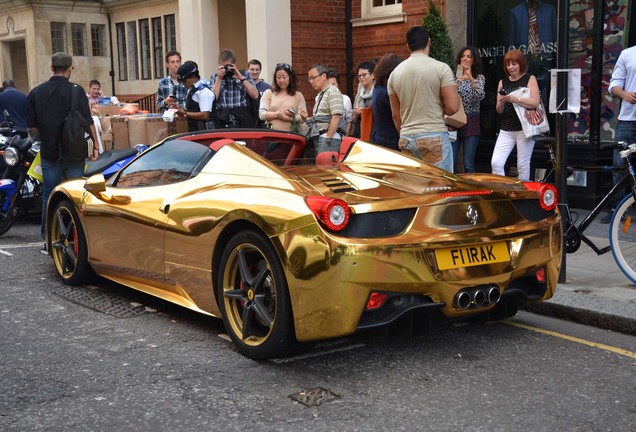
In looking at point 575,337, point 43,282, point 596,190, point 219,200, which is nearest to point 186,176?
point 219,200

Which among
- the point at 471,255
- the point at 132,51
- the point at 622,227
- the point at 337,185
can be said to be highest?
the point at 132,51

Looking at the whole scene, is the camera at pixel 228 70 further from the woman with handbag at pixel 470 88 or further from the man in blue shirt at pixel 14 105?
the man in blue shirt at pixel 14 105

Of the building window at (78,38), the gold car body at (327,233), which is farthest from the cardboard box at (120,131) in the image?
the building window at (78,38)

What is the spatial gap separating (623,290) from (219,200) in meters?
3.23

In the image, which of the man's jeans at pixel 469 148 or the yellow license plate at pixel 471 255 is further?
the man's jeans at pixel 469 148

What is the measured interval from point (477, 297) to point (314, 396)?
110 cm

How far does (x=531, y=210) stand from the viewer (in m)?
5.30

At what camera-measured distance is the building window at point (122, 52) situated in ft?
95.2

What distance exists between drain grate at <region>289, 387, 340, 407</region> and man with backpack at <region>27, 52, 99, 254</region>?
5128 millimetres

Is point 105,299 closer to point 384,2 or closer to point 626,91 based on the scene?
point 626,91

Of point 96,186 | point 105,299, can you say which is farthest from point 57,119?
point 105,299

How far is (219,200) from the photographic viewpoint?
5363 millimetres

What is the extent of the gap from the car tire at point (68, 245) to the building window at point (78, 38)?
23.9 metres

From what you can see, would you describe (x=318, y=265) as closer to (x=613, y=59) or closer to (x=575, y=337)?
(x=575, y=337)
